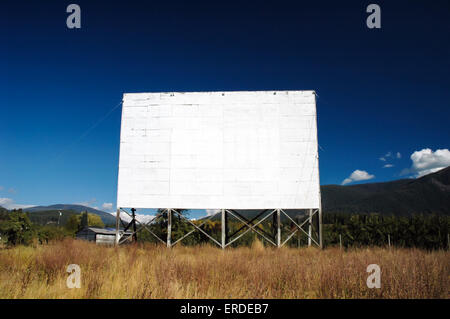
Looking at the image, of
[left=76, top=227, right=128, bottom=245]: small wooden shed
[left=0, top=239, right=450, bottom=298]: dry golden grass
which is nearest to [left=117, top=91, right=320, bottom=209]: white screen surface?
[left=0, top=239, right=450, bottom=298]: dry golden grass

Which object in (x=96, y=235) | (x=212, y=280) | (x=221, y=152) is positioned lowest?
(x=96, y=235)

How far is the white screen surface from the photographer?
14.0 metres

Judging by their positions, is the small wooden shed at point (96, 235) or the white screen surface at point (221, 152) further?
the small wooden shed at point (96, 235)

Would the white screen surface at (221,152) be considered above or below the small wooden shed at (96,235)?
above

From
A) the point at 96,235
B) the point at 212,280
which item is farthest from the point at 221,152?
the point at 96,235

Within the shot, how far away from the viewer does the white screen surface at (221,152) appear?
14.0 m

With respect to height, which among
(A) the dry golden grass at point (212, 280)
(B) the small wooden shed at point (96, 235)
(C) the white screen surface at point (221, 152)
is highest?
(C) the white screen surface at point (221, 152)

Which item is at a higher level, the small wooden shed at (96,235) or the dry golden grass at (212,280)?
the dry golden grass at (212,280)

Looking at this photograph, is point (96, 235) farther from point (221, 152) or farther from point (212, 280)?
point (212, 280)

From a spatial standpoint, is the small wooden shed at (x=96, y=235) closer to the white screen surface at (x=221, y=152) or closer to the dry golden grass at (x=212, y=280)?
the white screen surface at (x=221, y=152)

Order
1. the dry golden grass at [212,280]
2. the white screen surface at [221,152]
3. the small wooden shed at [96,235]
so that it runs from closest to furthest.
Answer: the dry golden grass at [212,280], the white screen surface at [221,152], the small wooden shed at [96,235]

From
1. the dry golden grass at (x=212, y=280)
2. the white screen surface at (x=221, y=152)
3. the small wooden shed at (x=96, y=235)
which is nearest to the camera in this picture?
the dry golden grass at (x=212, y=280)

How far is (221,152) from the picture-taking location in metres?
14.4

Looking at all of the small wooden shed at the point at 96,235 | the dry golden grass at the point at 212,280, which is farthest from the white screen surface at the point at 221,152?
the small wooden shed at the point at 96,235
